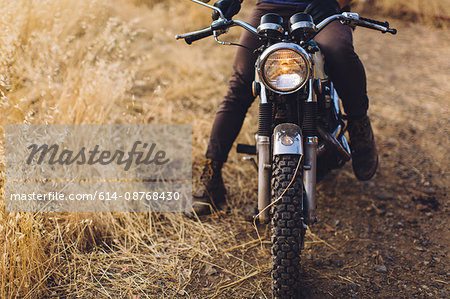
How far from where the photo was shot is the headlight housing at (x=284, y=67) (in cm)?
156

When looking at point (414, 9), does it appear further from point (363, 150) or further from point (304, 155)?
point (304, 155)

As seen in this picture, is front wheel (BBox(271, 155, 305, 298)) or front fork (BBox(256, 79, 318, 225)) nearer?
front wheel (BBox(271, 155, 305, 298))

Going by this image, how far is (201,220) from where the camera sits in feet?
8.12

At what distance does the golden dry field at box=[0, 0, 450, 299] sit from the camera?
6.17ft

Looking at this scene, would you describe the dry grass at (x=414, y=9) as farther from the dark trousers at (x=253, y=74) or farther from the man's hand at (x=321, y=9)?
the man's hand at (x=321, y=9)

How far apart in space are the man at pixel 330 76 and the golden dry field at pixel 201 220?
254mm

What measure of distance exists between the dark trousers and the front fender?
0.60 m

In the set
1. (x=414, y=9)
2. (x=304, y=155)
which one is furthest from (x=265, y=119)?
(x=414, y=9)

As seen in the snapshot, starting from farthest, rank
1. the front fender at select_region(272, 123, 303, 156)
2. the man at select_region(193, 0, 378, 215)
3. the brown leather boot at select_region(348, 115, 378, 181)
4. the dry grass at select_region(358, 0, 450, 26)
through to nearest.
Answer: the dry grass at select_region(358, 0, 450, 26) < the brown leather boot at select_region(348, 115, 378, 181) < the man at select_region(193, 0, 378, 215) < the front fender at select_region(272, 123, 303, 156)

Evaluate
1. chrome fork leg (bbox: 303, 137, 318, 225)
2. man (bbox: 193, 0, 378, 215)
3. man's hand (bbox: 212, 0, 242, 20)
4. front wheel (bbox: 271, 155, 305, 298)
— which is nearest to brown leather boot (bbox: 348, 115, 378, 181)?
man (bbox: 193, 0, 378, 215)

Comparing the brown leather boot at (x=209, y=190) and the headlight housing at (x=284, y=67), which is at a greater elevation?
the headlight housing at (x=284, y=67)

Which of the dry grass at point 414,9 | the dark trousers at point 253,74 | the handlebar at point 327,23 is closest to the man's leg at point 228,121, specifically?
the dark trousers at point 253,74

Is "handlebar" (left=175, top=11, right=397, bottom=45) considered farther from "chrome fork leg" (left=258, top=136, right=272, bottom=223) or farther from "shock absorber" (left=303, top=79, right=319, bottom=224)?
"chrome fork leg" (left=258, top=136, right=272, bottom=223)

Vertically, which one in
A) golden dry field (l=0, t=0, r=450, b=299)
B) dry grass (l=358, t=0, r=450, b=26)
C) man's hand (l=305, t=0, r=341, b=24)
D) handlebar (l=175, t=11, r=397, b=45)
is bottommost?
golden dry field (l=0, t=0, r=450, b=299)
